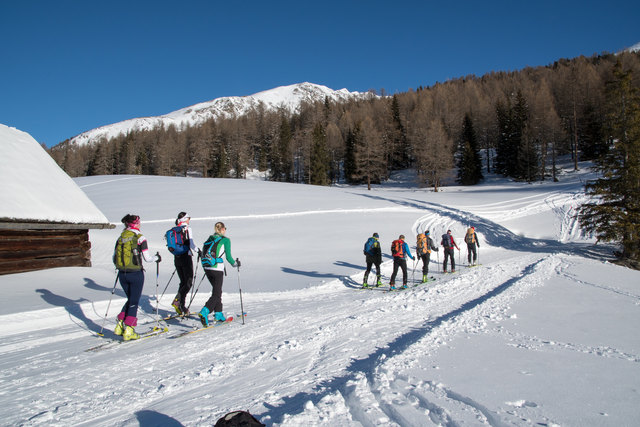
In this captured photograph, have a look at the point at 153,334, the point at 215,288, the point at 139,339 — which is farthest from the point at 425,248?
the point at 139,339

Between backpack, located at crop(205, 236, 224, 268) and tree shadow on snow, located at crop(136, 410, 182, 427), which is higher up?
backpack, located at crop(205, 236, 224, 268)

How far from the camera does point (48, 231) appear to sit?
1076 centimetres

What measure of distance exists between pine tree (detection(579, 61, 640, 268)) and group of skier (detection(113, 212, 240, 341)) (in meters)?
20.2

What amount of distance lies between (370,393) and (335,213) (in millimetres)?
21408

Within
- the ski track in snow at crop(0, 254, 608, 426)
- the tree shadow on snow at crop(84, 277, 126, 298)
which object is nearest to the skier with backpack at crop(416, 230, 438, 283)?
the ski track in snow at crop(0, 254, 608, 426)

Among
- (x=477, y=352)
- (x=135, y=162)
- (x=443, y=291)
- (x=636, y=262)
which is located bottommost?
(x=636, y=262)

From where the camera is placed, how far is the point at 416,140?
53.4m

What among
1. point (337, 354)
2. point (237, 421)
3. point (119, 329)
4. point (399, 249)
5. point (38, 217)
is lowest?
point (337, 354)

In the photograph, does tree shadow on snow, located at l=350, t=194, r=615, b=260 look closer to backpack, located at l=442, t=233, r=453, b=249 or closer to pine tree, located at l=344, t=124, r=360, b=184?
backpack, located at l=442, t=233, r=453, b=249

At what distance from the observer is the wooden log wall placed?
973 centimetres

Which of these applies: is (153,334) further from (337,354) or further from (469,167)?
(469,167)

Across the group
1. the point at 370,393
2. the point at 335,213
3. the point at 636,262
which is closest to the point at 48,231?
the point at 370,393

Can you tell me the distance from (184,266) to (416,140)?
5144 cm

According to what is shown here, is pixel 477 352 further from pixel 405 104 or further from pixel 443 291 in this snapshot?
pixel 405 104
